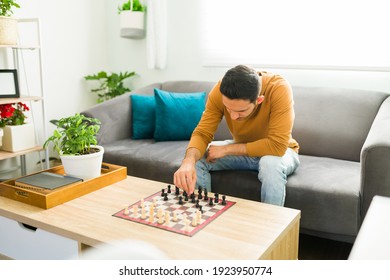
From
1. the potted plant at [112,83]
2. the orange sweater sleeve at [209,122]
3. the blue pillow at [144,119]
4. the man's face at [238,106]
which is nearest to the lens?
the man's face at [238,106]

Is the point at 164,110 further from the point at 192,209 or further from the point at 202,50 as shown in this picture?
the point at 192,209

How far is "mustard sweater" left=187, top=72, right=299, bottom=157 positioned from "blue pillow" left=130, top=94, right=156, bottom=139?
0.86m

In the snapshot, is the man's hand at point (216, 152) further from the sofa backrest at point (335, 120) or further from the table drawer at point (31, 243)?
the table drawer at point (31, 243)

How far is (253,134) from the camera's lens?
2057mm

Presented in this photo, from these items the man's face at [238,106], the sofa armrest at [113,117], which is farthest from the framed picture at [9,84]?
the man's face at [238,106]

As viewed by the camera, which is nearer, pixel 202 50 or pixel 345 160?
pixel 345 160

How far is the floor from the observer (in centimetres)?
207

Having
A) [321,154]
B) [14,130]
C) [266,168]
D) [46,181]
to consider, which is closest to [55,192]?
[46,181]

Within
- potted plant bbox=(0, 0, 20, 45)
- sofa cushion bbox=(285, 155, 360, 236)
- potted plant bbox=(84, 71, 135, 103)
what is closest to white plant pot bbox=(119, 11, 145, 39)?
potted plant bbox=(84, 71, 135, 103)

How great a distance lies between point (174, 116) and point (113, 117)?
408 millimetres

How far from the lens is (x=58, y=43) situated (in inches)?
126

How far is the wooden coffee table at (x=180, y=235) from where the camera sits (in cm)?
126
